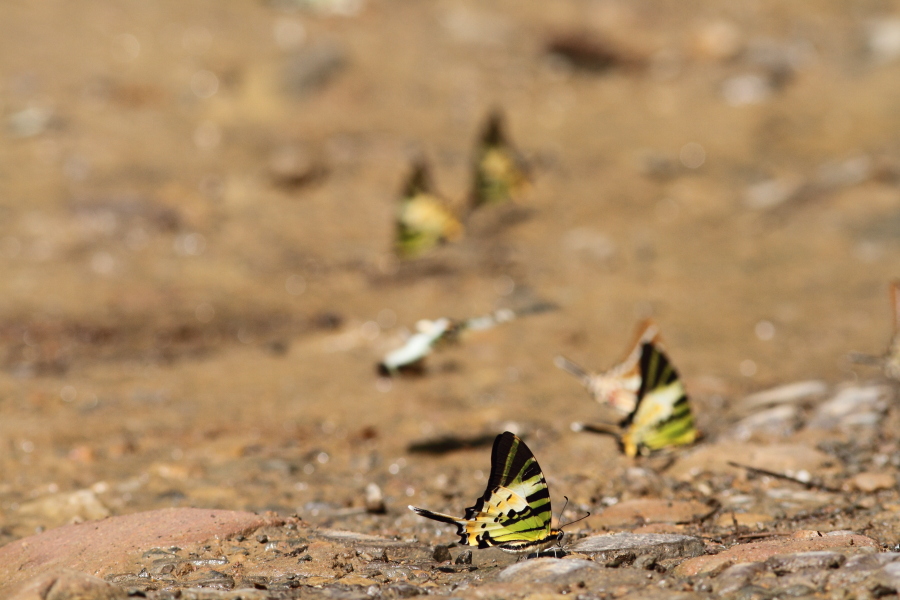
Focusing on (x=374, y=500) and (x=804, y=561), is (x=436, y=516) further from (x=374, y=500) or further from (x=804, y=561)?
(x=374, y=500)

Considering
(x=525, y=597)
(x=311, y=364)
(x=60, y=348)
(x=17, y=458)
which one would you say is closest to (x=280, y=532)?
(x=525, y=597)

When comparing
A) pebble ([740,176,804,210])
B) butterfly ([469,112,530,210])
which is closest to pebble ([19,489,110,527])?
butterfly ([469,112,530,210])

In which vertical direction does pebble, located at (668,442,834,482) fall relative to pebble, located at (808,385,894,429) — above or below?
below

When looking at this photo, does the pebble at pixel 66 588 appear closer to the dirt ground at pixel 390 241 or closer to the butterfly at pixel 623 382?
the dirt ground at pixel 390 241

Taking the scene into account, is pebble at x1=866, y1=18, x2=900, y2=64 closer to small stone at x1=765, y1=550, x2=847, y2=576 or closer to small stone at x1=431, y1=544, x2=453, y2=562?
small stone at x1=765, y1=550, x2=847, y2=576

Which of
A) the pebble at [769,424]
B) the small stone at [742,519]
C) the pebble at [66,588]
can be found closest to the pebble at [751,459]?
the pebble at [769,424]

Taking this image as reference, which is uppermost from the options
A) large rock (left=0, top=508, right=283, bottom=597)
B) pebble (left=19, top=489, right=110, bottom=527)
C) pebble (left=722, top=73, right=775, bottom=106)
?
pebble (left=722, top=73, right=775, bottom=106)

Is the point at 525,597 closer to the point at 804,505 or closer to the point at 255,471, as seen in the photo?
the point at 804,505
